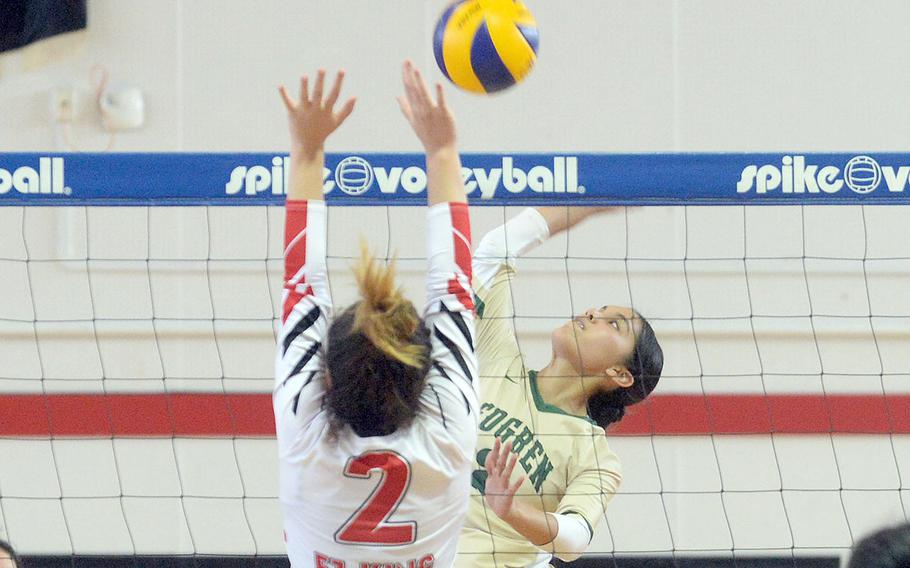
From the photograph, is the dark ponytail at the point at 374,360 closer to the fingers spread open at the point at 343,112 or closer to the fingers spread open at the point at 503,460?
the fingers spread open at the point at 343,112

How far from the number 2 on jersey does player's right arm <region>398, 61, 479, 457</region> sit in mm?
102

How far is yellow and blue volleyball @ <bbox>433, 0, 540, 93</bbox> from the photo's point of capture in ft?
8.55

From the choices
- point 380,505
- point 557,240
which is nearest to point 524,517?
point 380,505

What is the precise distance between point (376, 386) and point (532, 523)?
0.78 m

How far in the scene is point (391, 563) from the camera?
1941mm

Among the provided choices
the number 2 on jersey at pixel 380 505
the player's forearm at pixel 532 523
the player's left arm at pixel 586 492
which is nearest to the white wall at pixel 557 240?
the player's left arm at pixel 586 492

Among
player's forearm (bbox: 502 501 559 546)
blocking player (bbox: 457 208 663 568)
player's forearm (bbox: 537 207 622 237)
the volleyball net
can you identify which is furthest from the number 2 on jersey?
the volleyball net

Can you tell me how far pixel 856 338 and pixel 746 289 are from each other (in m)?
0.51

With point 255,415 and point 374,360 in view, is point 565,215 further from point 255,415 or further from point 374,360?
point 255,415

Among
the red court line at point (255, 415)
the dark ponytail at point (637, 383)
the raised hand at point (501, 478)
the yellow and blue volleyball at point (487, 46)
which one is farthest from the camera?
→ the red court line at point (255, 415)

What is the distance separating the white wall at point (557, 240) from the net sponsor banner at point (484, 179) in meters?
2.22

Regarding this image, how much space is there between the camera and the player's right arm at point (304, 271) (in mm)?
1896

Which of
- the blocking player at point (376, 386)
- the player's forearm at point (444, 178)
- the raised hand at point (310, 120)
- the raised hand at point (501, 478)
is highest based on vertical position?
the raised hand at point (310, 120)

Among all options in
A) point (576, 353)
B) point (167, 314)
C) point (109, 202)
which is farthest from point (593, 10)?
point (109, 202)
